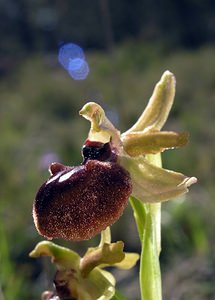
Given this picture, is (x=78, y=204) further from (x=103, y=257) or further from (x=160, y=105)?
(x=160, y=105)

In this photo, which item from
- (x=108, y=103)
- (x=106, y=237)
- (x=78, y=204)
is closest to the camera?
(x=78, y=204)

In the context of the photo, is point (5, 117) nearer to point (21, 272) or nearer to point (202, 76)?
point (202, 76)

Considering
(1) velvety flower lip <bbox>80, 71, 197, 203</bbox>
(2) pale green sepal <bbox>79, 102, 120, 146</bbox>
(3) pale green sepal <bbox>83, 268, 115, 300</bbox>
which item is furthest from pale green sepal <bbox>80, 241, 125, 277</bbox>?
(2) pale green sepal <bbox>79, 102, 120, 146</bbox>

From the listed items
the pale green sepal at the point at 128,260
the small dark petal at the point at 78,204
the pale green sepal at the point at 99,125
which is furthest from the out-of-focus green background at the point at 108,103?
the small dark petal at the point at 78,204

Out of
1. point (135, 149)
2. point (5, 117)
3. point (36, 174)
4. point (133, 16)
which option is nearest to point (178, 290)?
point (135, 149)

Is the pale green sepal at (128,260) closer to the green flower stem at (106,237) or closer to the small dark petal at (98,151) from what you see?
the green flower stem at (106,237)

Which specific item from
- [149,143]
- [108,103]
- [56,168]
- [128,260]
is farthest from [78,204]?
[108,103]
